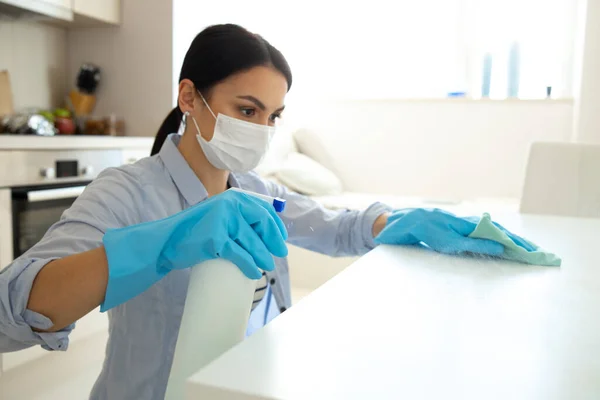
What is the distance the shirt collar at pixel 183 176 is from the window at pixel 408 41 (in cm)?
217

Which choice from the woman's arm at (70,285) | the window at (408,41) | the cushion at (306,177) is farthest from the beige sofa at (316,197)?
the woman's arm at (70,285)

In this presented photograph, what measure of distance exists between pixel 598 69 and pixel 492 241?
2.65 metres

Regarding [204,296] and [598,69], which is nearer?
[204,296]

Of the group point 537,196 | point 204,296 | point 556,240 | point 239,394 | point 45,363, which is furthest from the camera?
point 45,363

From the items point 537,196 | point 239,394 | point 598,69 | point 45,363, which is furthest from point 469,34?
point 239,394

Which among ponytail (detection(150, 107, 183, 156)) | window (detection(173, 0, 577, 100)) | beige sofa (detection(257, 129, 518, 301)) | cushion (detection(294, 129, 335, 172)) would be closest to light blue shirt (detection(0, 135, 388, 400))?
ponytail (detection(150, 107, 183, 156))

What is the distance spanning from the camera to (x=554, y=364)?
0.43 meters

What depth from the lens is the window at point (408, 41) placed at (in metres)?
3.49

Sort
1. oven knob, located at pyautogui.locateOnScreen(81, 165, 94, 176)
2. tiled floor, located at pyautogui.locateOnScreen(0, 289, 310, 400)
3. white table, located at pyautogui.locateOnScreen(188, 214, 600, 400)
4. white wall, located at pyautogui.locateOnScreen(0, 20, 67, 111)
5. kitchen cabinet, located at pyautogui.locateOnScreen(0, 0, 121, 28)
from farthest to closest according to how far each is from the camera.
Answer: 1. white wall, located at pyautogui.locateOnScreen(0, 20, 67, 111)
2. kitchen cabinet, located at pyautogui.locateOnScreen(0, 0, 121, 28)
3. oven knob, located at pyautogui.locateOnScreen(81, 165, 94, 176)
4. tiled floor, located at pyautogui.locateOnScreen(0, 289, 310, 400)
5. white table, located at pyautogui.locateOnScreen(188, 214, 600, 400)

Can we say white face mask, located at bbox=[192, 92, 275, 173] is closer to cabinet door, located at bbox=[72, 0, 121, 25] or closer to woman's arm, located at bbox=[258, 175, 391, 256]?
woman's arm, located at bbox=[258, 175, 391, 256]

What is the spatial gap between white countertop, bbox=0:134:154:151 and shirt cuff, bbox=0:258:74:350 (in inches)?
59.8

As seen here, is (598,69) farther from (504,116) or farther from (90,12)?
(90,12)

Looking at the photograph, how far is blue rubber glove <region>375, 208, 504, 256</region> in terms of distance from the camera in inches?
35.7

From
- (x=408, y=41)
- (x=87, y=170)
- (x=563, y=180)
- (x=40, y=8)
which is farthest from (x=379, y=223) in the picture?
(x=408, y=41)
